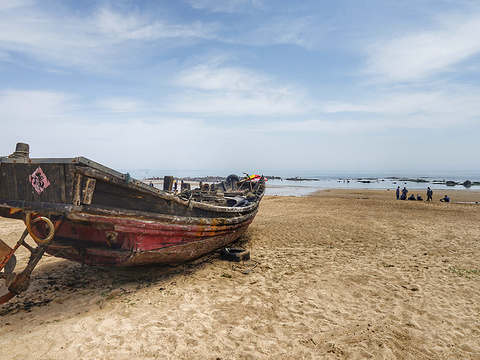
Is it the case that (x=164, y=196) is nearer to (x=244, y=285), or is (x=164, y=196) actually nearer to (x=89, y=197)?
(x=89, y=197)

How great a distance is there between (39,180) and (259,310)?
4.18 metres

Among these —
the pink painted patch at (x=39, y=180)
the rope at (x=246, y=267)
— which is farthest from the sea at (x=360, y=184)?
the pink painted patch at (x=39, y=180)

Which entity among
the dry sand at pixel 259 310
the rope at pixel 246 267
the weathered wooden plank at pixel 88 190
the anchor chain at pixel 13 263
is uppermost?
the weathered wooden plank at pixel 88 190

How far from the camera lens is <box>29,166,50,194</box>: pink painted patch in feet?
13.5

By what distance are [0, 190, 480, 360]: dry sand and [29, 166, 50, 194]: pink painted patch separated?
6.71 feet

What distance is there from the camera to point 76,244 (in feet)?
17.3

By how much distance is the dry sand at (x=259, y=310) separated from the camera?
3490mm

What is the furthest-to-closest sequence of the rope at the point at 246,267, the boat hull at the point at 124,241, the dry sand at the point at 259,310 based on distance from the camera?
the rope at the point at 246,267, the boat hull at the point at 124,241, the dry sand at the point at 259,310

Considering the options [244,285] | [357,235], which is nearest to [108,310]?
[244,285]

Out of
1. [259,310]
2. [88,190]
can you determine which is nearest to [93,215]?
[88,190]

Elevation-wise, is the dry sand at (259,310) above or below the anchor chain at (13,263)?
below

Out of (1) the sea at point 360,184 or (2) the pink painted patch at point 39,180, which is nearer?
(2) the pink painted patch at point 39,180

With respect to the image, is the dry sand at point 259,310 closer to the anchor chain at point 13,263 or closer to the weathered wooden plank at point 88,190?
the anchor chain at point 13,263

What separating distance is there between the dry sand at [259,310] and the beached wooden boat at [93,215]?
0.67 meters
